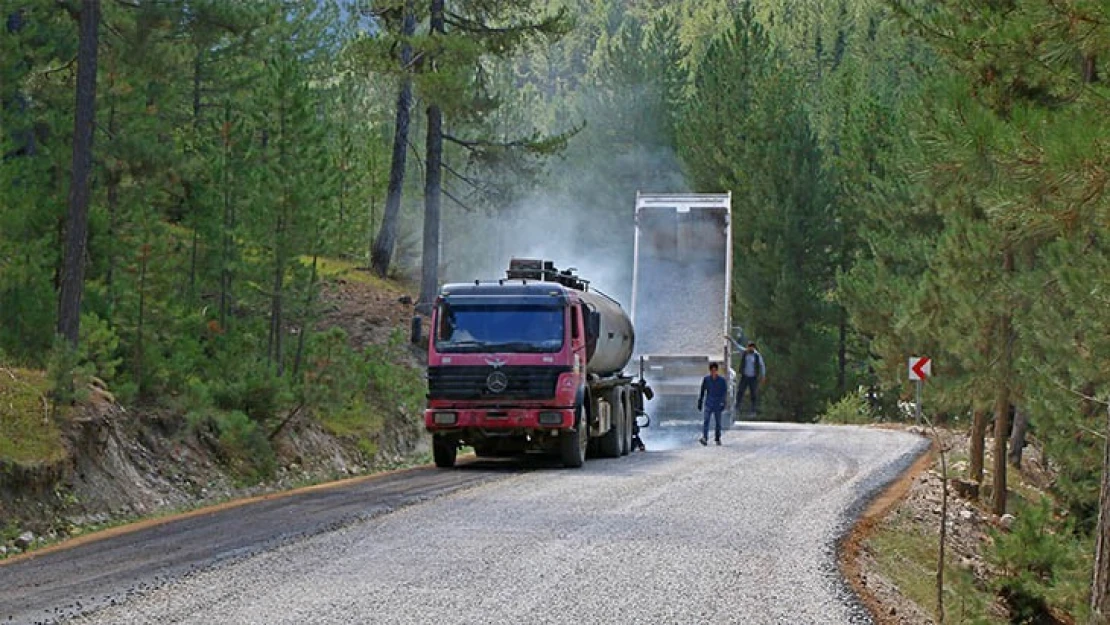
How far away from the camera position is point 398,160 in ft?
129

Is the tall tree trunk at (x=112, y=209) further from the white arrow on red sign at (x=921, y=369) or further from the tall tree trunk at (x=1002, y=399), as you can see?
the white arrow on red sign at (x=921, y=369)

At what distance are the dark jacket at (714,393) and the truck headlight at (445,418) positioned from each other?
7617mm

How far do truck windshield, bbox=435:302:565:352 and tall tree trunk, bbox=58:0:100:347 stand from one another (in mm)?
5710

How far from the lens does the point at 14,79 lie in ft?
69.7

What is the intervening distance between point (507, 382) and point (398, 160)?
17.2 metres

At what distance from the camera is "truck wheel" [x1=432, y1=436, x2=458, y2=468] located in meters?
24.1

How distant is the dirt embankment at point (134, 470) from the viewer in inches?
691

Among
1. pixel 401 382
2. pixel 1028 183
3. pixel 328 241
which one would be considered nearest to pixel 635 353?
pixel 401 382

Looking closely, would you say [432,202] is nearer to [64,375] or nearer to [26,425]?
[64,375]

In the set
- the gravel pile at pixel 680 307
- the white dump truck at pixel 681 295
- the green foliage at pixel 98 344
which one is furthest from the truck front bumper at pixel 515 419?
the gravel pile at pixel 680 307

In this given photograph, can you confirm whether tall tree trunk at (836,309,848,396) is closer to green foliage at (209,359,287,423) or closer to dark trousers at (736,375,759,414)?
dark trousers at (736,375,759,414)

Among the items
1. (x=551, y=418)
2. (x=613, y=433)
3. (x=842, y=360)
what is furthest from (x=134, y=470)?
(x=842, y=360)

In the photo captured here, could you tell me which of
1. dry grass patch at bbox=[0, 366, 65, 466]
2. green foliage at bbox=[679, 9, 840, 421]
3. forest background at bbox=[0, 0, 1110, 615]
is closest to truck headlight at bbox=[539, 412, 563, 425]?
forest background at bbox=[0, 0, 1110, 615]

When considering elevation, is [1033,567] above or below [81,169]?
below
